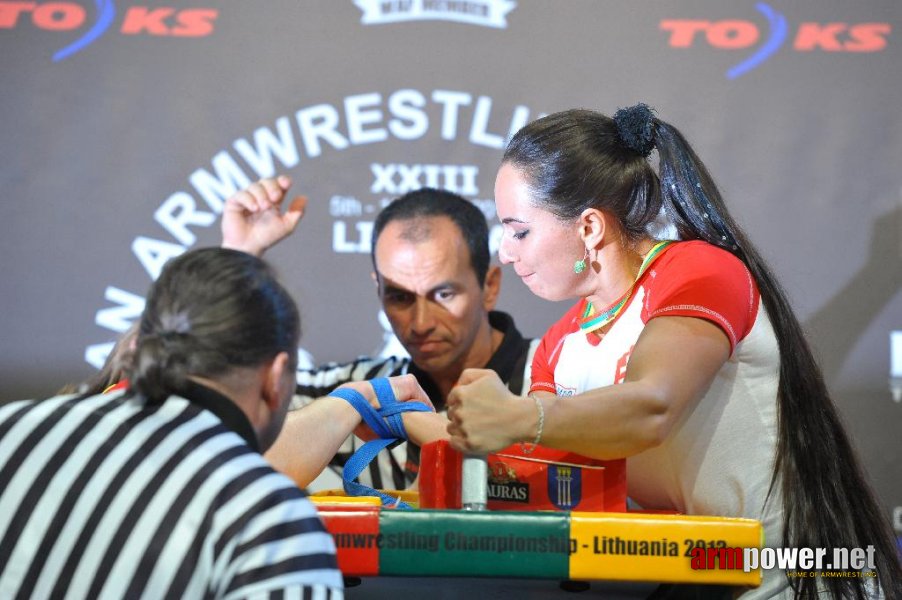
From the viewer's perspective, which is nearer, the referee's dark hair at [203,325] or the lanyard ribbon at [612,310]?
the referee's dark hair at [203,325]

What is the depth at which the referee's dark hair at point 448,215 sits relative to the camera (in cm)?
270

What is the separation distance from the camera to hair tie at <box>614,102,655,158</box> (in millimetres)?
1675

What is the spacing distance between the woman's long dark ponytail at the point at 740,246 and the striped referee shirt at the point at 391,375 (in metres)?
1.04

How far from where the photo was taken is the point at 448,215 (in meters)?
2.71

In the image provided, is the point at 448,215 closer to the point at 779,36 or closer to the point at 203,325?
the point at 779,36

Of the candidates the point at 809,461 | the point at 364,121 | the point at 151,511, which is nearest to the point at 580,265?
the point at 809,461

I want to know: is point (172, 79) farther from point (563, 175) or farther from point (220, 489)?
point (220, 489)

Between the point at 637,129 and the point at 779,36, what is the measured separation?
1462mm

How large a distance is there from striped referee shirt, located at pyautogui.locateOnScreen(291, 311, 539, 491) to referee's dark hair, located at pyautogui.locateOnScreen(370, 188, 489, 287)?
7.2 inches

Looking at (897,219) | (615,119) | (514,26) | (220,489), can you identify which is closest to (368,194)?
(514,26)

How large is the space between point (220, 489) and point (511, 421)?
1.28 ft

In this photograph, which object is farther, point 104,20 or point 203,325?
point 104,20

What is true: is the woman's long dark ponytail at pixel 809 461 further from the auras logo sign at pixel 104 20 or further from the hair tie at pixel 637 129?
the auras logo sign at pixel 104 20

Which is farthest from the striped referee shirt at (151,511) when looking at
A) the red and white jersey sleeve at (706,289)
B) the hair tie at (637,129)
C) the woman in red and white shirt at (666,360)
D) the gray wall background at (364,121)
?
the gray wall background at (364,121)
